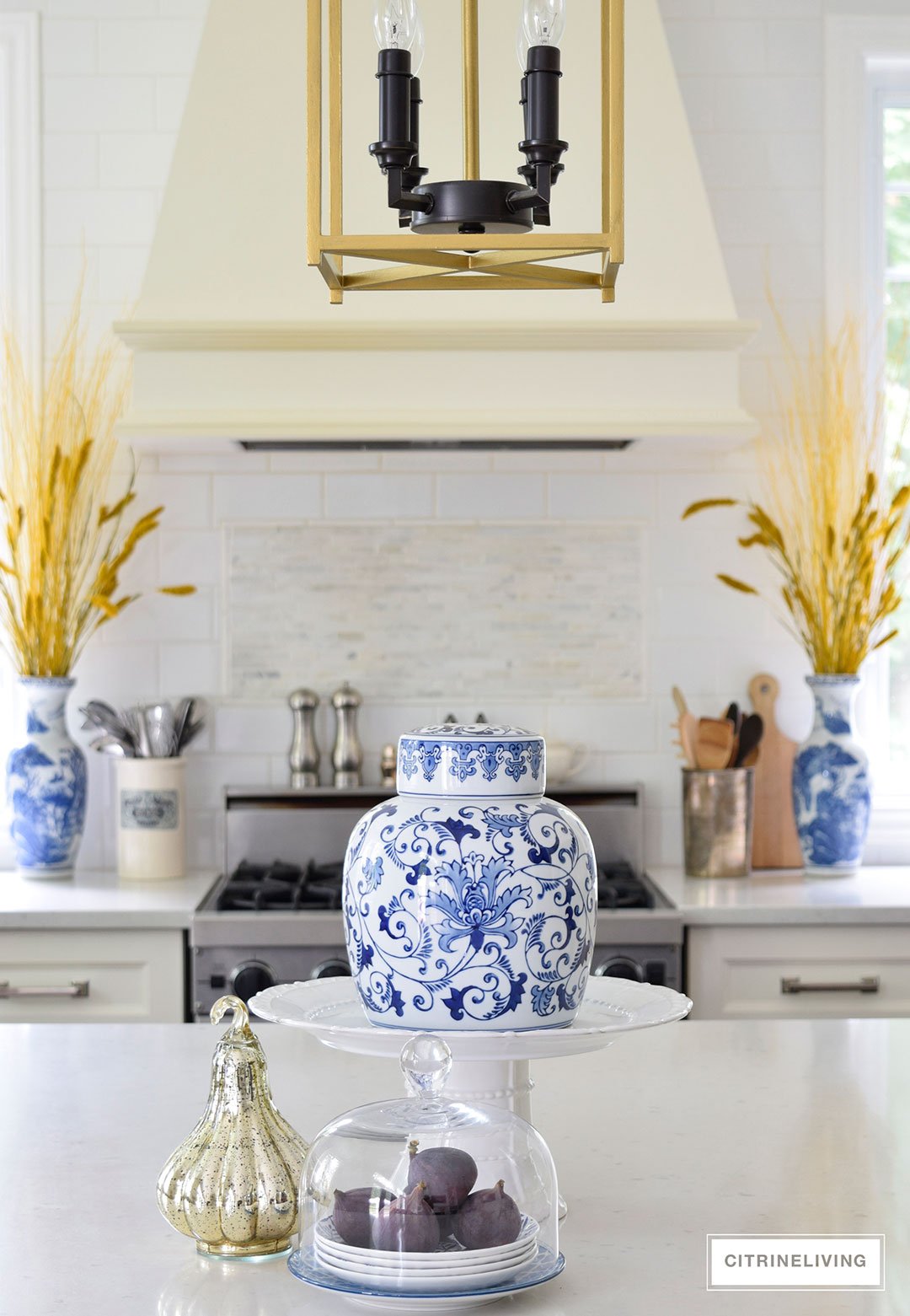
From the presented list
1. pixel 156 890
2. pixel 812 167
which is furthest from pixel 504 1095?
pixel 812 167

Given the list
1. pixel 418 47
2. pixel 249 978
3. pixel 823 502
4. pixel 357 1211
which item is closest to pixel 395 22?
pixel 418 47

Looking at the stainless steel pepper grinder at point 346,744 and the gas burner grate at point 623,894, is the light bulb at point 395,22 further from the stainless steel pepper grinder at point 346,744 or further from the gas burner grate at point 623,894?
the stainless steel pepper grinder at point 346,744

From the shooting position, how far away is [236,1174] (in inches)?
43.9

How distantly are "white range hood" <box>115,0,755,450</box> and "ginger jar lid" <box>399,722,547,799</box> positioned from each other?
1.95 meters

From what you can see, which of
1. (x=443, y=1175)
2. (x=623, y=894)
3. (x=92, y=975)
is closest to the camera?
(x=443, y=1175)

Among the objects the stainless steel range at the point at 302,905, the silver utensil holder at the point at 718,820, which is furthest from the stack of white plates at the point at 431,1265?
the silver utensil holder at the point at 718,820

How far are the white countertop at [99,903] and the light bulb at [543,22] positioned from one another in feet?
6.87

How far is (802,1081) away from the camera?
1654 millimetres

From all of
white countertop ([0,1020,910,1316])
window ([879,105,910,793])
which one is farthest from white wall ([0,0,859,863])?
white countertop ([0,1020,910,1316])

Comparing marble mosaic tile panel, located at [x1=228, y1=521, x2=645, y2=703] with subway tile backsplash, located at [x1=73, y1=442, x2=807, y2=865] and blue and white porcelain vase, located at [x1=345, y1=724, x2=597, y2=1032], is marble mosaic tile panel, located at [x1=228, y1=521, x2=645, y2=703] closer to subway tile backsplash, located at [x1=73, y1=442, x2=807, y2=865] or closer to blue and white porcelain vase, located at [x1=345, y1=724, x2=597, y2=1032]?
subway tile backsplash, located at [x1=73, y1=442, x2=807, y2=865]

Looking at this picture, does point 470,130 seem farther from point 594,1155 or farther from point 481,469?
point 481,469

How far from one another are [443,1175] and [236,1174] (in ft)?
0.73

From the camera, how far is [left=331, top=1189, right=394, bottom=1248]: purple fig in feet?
3.25

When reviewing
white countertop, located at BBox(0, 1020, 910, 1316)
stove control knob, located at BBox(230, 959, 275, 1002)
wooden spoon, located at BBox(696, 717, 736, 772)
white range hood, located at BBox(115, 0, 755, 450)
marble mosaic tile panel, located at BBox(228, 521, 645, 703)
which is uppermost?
white range hood, located at BBox(115, 0, 755, 450)
